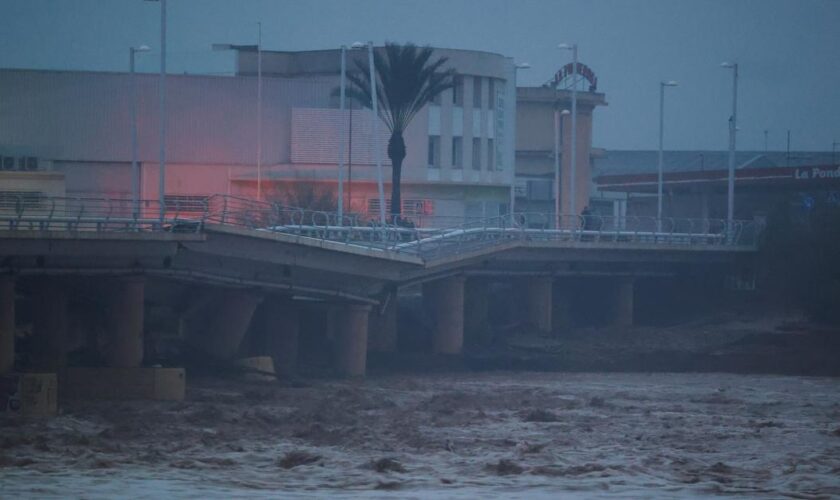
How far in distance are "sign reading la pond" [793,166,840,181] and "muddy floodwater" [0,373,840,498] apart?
1183 inches

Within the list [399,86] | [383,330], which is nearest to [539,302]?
[383,330]

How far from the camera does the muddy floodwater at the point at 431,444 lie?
65.9ft

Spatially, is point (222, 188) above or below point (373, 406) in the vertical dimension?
above

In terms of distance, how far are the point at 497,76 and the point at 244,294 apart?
32173 mm

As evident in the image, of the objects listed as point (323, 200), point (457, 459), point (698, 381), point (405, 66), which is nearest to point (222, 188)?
point (323, 200)

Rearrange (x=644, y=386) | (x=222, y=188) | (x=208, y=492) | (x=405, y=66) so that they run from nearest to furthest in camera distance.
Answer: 1. (x=208, y=492)
2. (x=644, y=386)
3. (x=405, y=66)
4. (x=222, y=188)

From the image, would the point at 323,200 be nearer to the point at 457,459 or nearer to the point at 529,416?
the point at 529,416

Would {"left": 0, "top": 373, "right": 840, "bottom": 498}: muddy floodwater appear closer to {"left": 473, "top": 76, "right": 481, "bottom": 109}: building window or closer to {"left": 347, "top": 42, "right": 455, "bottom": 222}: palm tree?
{"left": 347, "top": 42, "right": 455, "bottom": 222}: palm tree

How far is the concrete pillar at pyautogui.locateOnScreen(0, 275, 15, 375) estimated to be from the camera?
32269 millimetres

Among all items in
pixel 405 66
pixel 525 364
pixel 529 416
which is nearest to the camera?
pixel 529 416

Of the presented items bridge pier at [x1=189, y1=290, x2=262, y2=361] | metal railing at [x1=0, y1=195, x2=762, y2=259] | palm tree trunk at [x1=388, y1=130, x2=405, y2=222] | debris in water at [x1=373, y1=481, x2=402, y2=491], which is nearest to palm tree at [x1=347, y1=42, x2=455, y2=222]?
palm tree trunk at [x1=388, y1=130, x2=405, y2=222]

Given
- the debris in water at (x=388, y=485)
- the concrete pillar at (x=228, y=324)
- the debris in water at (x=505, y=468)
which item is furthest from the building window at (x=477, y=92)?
the debris in water at (x=388, y=485)

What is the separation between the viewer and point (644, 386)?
1463 inches

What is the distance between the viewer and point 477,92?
220ft
